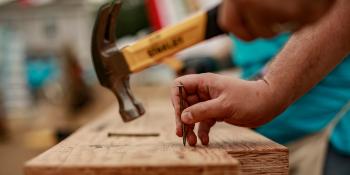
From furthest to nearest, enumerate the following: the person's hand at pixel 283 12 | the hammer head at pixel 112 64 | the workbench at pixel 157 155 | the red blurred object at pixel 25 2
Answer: the red blurred object at pixel 25 2, the hammer head at pixel 112 64, the workbench at pixel 157 155, the person's hand at pixel 283 12

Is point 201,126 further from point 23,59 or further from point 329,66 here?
point 23,59

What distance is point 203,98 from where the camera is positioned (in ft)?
2.93

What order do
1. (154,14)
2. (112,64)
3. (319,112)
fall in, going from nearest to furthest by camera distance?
1. (112,64)
2. (319,112)
3. (154,14)

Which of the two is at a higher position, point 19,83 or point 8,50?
point 8,50

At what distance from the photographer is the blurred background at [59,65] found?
2.15 m

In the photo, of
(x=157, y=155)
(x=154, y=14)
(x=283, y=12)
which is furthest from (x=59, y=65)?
(x=283, y=12)

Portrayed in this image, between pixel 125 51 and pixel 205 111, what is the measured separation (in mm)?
421

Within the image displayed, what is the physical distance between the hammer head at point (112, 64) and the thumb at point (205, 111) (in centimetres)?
36

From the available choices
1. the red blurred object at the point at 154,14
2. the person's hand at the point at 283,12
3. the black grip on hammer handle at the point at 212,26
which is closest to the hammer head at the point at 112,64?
the black grip on hammer handle at the point at 212,26

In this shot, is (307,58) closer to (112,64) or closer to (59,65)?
(112,64)

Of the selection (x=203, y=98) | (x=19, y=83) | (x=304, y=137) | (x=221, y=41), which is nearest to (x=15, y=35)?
(x=19, y=83)

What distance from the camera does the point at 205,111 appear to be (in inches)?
31.9

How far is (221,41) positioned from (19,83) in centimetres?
221

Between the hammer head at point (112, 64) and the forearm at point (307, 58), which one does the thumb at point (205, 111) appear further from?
the hammer head at point (112, 64)
